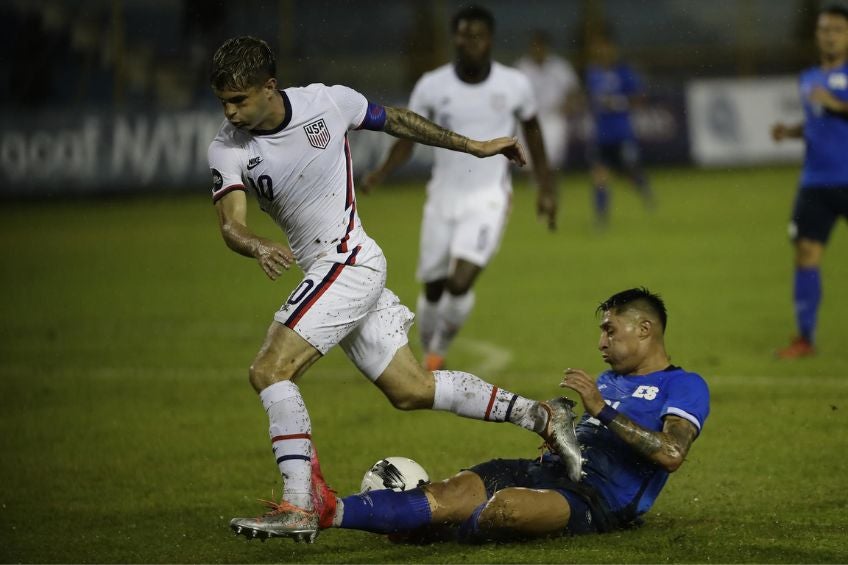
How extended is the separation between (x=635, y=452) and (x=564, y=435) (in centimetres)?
34

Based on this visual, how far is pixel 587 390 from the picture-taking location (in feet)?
17.1

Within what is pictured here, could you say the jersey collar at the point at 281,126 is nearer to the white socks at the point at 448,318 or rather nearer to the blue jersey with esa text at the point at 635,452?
the blue jersey with esa text at the point at 635,452

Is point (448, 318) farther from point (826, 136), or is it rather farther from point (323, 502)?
point (323, 502)

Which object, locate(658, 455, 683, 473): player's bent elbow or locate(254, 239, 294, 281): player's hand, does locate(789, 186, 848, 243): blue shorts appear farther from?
locate(254, 239, 294, 281): player's hand

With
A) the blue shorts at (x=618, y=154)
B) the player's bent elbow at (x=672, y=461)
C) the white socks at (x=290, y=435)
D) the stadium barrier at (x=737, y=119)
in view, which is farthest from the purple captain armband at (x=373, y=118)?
the stadium barrier at (x=737, y=119)

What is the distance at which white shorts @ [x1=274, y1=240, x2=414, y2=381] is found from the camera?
18.3ft

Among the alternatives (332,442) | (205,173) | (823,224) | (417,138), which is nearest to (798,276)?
(823,224)

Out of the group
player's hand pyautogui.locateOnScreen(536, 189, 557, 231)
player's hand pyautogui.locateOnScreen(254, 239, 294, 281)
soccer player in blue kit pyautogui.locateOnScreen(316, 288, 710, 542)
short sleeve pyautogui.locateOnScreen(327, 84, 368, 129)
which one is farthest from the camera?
player's hand pyautogui.locateOnScreen(536, 189, 557, 231)

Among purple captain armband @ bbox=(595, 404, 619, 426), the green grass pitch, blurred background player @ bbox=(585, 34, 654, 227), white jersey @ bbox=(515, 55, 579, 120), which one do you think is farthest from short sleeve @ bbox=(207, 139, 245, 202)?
white jersey @ bbox=(515, 55, 579, 120)

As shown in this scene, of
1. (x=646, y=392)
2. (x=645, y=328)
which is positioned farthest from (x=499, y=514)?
(x=645, y=328)

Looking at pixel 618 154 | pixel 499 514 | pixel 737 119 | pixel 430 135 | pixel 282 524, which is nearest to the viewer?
pixel 282 524

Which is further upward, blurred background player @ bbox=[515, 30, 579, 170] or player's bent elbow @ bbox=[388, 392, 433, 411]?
blurred background player @ bbox=[515, 30, 579, 170]

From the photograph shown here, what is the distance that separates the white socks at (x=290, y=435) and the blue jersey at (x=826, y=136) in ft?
18.4

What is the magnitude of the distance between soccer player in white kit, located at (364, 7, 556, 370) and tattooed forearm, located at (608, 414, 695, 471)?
4300 mm
